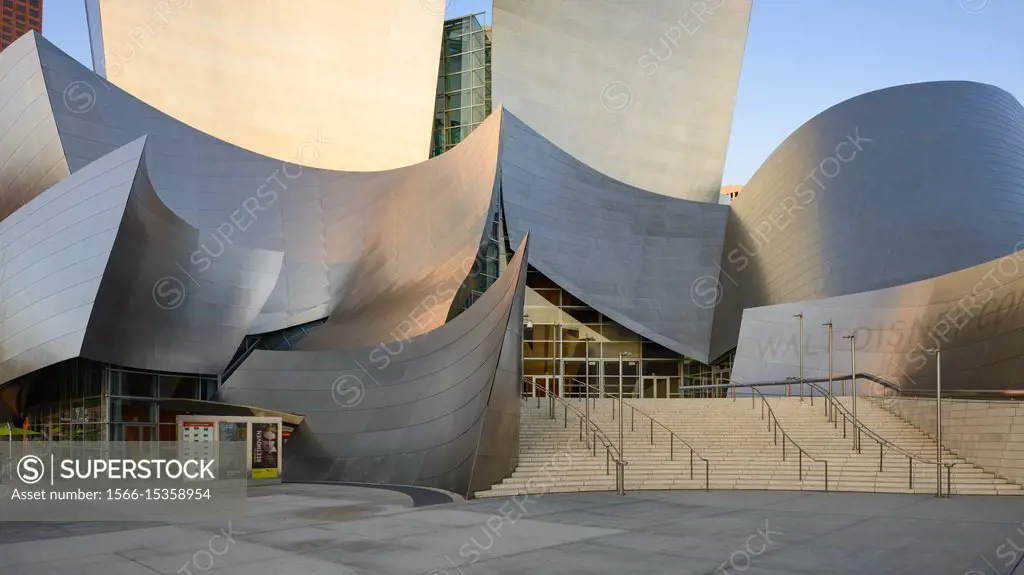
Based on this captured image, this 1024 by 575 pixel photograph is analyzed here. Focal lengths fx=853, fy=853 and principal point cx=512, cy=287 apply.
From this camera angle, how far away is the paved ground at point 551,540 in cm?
682

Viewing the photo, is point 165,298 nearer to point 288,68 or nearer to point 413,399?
point 413,399

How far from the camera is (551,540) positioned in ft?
26.6

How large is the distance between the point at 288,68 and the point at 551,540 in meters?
A: 30.5

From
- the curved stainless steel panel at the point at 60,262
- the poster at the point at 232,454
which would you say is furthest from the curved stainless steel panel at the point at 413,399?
the curved stainless steel panel at the point at 60,262

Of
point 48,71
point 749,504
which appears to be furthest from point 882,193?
point 48,71

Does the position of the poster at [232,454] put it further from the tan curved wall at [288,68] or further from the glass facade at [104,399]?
the tan curved wall at [288,68]

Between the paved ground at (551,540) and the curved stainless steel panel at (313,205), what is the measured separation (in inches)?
414

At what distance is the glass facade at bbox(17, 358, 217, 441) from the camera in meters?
17.1

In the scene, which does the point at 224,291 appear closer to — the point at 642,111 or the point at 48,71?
the point at 48,71

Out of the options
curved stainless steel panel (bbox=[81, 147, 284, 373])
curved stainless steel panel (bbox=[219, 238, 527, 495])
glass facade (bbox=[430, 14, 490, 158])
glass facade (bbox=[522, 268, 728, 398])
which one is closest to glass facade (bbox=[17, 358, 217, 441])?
curved stainless steel panel (bbox=[81, 147, 284, 373])

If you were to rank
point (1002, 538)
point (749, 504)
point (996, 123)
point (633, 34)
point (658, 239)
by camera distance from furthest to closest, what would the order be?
point (633, 34)
point (658, 239)
point (996, 123)
point (749, 504)
point (1002, 538)

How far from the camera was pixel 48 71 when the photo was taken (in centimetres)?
1877

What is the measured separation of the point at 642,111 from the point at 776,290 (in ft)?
43.2

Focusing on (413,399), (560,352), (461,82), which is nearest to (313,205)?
(413,399)
